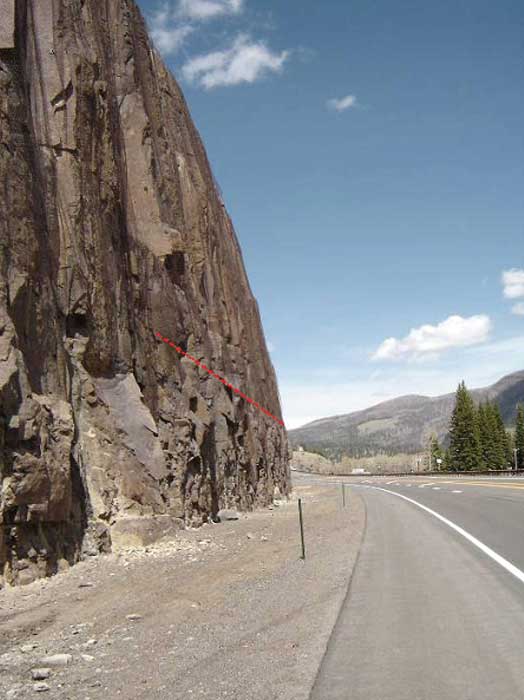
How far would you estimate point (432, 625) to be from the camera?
6.92 meters

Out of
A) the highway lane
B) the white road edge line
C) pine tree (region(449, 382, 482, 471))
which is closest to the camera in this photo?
the white road edge line

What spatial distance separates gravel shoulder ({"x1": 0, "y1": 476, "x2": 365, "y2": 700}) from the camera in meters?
5.66

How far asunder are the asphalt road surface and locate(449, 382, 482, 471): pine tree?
69.1m

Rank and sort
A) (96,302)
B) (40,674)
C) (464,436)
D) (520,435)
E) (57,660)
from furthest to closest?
(520,435) → (464,436) → (96,302) → (57,660) → (40,674)

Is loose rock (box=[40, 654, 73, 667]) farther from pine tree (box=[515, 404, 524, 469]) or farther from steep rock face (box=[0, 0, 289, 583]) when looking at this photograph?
pine tree (box=[515, 404, 524, 469])

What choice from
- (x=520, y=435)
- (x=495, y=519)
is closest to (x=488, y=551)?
(x=495, y=519)

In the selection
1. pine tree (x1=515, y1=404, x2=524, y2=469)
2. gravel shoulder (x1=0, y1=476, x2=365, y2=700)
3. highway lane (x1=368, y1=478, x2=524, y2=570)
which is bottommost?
highway lane (x1=368, y1=478, x2=524, y2=570)

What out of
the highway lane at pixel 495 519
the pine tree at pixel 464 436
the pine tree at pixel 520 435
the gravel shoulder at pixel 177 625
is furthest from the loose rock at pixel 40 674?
the pine tree at pixel 520 435

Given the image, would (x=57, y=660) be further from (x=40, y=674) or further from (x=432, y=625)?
(x=432, y=625)

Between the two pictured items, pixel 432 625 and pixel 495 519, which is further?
pixel 495 519

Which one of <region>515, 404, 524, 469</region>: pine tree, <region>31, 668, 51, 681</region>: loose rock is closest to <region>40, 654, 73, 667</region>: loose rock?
<region>31, 668, 51, 681</region>: loose rock

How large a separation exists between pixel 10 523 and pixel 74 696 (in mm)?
6149

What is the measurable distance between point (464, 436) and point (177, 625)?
77.9m

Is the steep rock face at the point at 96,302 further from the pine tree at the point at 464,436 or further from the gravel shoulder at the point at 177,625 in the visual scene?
the pine tree at the point at 464,436
